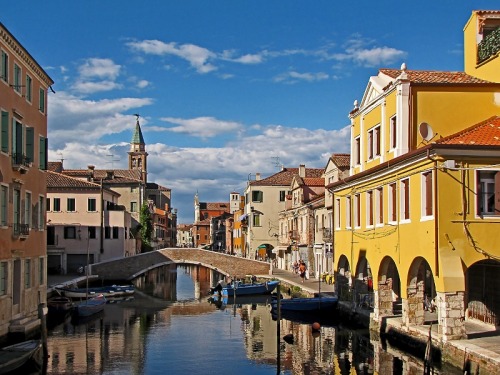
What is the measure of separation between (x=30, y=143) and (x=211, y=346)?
10574 millimetres

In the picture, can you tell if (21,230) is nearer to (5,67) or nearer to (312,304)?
(5,67)

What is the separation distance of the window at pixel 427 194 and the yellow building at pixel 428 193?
3cm

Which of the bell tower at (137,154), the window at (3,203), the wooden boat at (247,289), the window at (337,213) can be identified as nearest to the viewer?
the window at (3,203)

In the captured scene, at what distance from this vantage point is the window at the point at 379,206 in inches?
1043

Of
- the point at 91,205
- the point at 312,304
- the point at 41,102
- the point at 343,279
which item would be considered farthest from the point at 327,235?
the point at 41,102

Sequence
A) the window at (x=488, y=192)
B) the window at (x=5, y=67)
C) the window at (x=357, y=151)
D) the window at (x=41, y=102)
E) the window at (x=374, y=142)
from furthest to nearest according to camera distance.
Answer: the window at (x=357, y=151) → the window at (x=41, y=102) → the window at (x=374, y=142) → the window at (x=5, y=67) → the window at (x=488, y=192)

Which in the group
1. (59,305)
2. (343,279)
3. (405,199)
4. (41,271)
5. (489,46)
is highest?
(489,46)

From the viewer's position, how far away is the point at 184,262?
59562mm

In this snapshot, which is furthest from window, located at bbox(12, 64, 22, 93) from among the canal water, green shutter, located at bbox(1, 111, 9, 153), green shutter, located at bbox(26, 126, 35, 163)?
the canal water

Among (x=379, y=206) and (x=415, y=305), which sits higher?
(x=379, y=206)

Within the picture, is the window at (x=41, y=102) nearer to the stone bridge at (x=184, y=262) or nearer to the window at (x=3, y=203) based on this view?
the window at (x=3, y=203)

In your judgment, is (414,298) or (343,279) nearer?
(414,298)

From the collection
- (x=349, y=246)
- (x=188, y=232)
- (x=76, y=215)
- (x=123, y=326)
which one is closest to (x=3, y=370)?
(x=123, y=326)

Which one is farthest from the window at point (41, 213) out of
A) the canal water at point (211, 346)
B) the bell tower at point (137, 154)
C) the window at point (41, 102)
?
the bell tower at point (137, 154)
